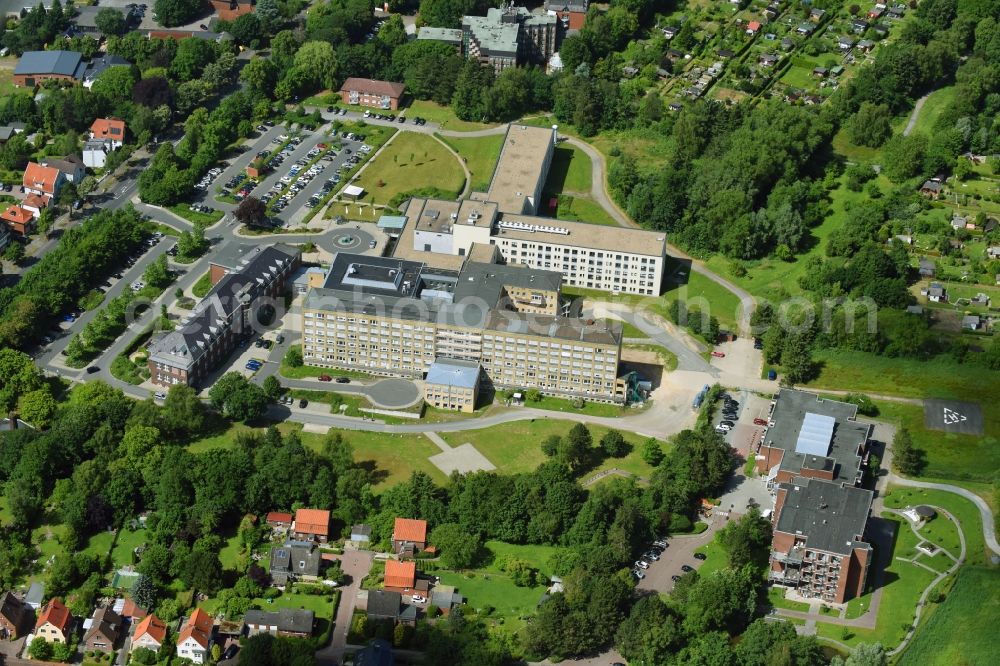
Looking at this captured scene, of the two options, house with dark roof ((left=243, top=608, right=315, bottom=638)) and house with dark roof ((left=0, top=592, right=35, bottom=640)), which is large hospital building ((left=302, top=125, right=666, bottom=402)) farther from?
house with dark roof ((left=0, top=592, right=35, bottom=640))

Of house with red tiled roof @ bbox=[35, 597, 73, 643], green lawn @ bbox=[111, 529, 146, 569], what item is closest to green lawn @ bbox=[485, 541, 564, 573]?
green lawn @ bbox=[111, 529, 146, 569]

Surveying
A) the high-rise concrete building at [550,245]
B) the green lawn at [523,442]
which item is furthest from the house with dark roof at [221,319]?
the green lawn at [523,442]

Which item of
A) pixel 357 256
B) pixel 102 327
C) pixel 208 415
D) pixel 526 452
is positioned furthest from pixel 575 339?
pixel 102 327

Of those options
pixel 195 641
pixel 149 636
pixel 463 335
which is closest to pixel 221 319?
pixel 463 335

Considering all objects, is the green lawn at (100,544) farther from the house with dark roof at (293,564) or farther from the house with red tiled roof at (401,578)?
the house with red tiled roof at (401,578)

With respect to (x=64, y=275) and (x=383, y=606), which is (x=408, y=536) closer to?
(x=383, y=606)

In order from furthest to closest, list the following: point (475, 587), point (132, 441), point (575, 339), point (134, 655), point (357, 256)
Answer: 1. point (357, 256)
2. point (575, 339)
3. point (132, 441)
4. point (475, 587)
5. point (134, 655)

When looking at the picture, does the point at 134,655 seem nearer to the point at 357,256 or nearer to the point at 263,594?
the point at 263,594

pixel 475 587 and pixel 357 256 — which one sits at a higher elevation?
pixel 357 256
